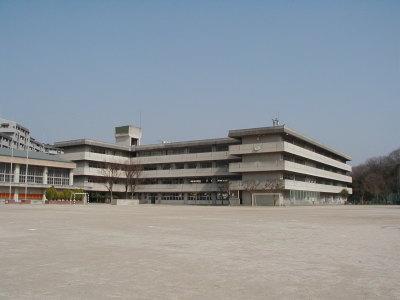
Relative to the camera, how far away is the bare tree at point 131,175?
93.7 meters

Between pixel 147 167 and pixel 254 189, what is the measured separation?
30788mm

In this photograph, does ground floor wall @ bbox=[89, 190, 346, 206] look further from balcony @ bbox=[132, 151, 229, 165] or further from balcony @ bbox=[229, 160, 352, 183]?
balcony @ bbox=[132, 151, 229, 165]

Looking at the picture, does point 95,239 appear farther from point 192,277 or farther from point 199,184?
point 199,184

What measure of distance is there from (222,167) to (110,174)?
24719 millimetres

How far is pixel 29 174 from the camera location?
257 feet

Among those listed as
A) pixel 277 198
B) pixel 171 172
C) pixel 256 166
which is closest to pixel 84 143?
pixel 171 172

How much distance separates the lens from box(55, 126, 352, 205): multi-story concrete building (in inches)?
2908

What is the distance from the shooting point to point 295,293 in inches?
275

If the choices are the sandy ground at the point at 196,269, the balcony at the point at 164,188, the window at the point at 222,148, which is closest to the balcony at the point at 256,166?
the window at the point at 222,148

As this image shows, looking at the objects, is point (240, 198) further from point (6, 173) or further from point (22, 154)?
point (6, 173)

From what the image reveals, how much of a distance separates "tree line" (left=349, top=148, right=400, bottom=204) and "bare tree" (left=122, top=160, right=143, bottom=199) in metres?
61.6

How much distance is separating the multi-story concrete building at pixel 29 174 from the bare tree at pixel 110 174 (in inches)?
302

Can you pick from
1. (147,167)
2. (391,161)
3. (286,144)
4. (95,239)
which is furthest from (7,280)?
(391,161)

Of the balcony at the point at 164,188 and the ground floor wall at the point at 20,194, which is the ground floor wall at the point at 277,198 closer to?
the balcony at the point at 164,188
